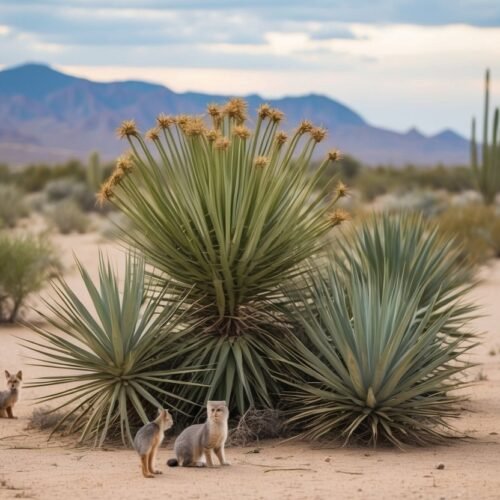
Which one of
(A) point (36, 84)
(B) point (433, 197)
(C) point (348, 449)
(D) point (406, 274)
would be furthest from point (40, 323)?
(A) point (36, 84)

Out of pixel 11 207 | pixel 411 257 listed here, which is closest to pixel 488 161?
pixel 11 207

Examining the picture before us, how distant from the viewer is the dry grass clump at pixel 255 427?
840cm

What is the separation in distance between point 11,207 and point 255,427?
29094mm

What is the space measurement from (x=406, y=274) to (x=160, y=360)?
2.93m

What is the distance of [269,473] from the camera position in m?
7.33

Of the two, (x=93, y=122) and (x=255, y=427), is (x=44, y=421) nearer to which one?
(x=255, y=427)

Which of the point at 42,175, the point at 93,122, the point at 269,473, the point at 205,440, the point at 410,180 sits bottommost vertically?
the point at 269,473

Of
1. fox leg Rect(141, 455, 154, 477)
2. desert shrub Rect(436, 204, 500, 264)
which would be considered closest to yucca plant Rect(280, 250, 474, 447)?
fox leg Rect(141, 455, 154, 477)

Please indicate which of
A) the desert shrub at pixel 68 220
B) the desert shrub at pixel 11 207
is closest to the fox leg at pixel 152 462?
the desert shrub at pixel 68 220

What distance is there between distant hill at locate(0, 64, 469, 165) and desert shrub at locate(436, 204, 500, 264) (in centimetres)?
9368

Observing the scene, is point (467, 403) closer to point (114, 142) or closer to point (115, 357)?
point (115, 357)

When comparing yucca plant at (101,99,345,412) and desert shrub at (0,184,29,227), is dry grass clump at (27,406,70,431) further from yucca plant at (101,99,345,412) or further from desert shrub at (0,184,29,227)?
desert shrub at (0,184,29,227)

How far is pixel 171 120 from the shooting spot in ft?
28.5

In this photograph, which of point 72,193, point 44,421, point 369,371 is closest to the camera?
point 369,371
